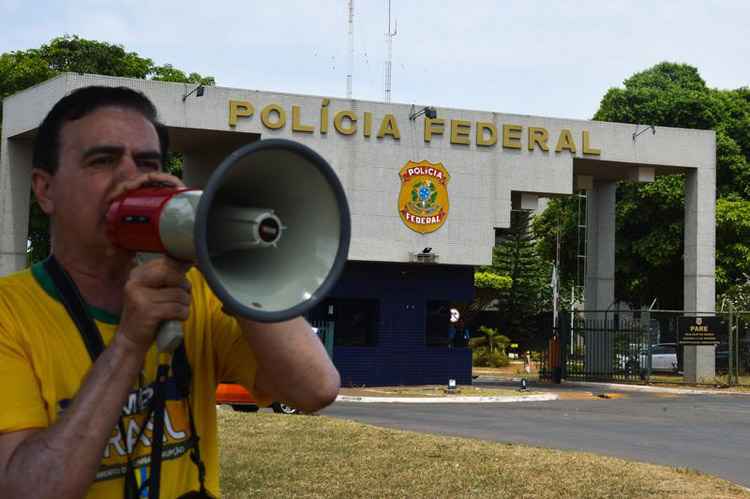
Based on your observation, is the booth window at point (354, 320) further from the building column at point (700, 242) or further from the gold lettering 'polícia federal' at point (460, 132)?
the building column at point (700, 242)

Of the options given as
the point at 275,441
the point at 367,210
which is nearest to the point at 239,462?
the point at 275,441

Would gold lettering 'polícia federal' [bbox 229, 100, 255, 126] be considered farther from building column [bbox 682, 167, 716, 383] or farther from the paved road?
building column [bbox 682, 167, 716, 383]

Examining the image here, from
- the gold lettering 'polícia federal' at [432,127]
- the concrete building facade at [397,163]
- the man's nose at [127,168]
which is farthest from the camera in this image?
the gold lettering 'polícia federal' at [432,127]

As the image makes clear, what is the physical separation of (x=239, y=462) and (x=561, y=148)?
20617 millimetres

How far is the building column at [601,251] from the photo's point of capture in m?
34.0

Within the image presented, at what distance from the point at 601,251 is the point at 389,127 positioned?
30.7 ft

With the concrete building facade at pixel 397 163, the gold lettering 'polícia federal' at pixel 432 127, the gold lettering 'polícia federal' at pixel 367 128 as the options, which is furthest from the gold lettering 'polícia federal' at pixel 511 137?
the gold lettering 'polícia federal' at pixel 367 128

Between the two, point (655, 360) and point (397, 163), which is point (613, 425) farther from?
point (655, 360)

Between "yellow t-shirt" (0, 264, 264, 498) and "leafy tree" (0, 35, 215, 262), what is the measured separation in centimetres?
3820

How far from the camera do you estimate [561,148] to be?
29484 mm

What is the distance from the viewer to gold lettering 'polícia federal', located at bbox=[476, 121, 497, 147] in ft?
94.6

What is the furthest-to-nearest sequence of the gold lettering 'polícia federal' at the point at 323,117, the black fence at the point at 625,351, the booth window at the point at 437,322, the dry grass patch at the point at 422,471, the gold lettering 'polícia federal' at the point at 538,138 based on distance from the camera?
the black fence at the point at 625,351
the booth window at the point at 437,322
the gold lettering 'polícia federal' at the point at 538,138
the gold lettering 'polícia federal' at the point at 323,117
the dry grass patch at the point at 422,471

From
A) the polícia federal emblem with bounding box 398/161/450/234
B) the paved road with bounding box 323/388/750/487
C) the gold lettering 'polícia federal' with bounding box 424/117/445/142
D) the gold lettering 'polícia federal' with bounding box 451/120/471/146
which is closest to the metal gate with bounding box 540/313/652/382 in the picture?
the polícia federal emblem with bounding box 398/161/450/234

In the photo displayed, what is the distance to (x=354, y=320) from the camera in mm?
29281
